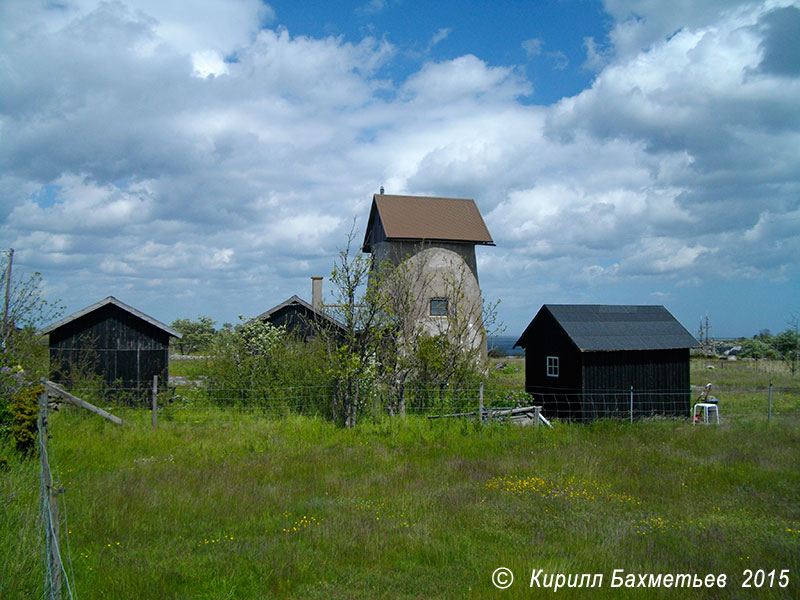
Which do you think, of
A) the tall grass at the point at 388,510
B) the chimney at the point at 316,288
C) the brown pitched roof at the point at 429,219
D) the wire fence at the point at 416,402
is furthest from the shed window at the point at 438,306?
the tall grass at the point at 388,510

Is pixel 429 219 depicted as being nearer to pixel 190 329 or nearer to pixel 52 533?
pixel 52 533

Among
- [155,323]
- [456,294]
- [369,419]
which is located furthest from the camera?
[456,294]

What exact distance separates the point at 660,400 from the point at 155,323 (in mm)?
18294

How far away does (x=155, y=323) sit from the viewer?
20875mm

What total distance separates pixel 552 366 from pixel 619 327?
111 inches

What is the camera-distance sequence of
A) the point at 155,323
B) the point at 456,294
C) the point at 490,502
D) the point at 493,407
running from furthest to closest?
the point at 456,294 < the point at 155,323 < the point at 493,407 < the point at 490,502

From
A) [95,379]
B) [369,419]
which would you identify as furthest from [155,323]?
[369,419]

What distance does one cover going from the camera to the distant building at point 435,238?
27.8m

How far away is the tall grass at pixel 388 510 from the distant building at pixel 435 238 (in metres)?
12.3

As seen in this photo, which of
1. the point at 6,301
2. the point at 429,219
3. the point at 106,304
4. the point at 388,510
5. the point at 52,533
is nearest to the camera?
the point at 52,533

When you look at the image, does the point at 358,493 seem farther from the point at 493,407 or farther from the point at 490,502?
the point at 493,407

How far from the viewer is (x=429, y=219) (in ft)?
97.7

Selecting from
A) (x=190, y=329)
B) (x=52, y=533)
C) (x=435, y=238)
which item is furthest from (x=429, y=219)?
(x=190, y=329)

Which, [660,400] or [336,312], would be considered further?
[660,400]
